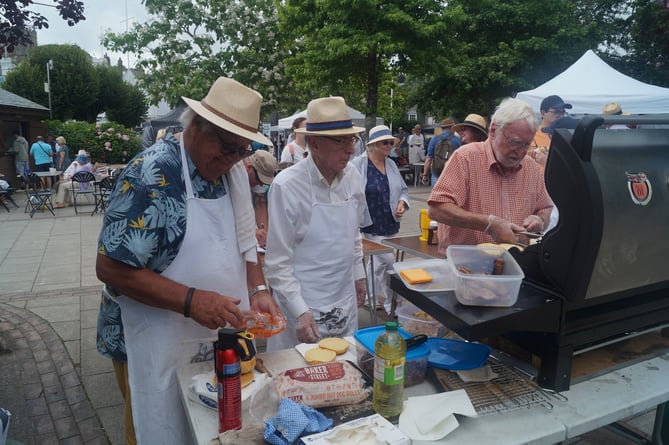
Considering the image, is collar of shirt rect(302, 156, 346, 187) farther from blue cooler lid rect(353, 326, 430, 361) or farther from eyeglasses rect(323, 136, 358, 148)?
blue cooler lid rect(353, 326, 430, 361)

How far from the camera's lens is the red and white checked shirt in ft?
8.31

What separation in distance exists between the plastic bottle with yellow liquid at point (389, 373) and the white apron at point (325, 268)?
1101 millimetres

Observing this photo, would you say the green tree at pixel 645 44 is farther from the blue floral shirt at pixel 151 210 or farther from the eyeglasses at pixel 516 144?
the blue floral shirt at pixel 151 210

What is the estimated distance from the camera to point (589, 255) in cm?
135

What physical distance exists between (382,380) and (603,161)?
0.95m

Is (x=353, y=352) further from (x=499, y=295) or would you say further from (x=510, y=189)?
(x=510, y=189)

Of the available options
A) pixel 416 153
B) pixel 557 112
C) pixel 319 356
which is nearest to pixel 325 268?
pixel 319 356

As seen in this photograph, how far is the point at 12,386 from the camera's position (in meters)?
3.55

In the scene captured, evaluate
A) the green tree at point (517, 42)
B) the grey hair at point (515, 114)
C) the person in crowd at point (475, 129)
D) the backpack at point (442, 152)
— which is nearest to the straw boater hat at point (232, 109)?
the grey hair at point (515, 114)

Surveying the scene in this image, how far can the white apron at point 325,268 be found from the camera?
249 cm

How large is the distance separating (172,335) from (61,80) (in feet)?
129

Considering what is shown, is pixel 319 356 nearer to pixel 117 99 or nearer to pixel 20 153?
pixel 20 153

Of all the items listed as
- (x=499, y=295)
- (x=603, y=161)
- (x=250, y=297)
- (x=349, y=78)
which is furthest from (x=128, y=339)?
(x=349, y=78)

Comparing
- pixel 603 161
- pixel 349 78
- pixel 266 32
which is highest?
pixel 266 32
